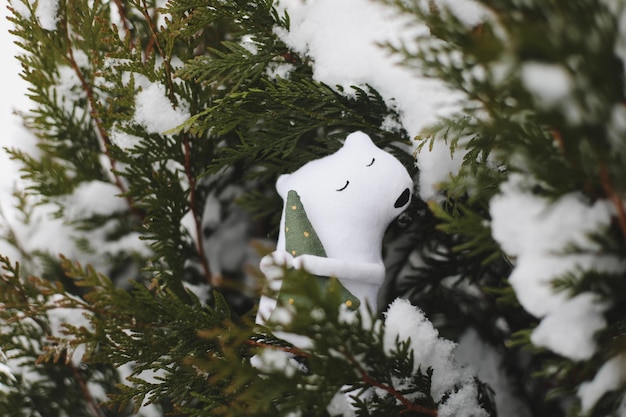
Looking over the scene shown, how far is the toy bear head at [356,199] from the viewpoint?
1.14m

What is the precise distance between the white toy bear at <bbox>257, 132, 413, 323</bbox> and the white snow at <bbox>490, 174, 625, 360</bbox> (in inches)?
18.2

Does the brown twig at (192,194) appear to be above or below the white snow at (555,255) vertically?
above

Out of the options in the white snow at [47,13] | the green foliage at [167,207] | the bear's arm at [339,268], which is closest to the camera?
the green foliage at [167,207]

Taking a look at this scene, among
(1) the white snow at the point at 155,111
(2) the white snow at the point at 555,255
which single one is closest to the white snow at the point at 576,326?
(2) the white snow at the point at 555,255

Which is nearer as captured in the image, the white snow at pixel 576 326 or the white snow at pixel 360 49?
the white snow at pixel 576 326

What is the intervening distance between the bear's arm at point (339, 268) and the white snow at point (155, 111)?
1.65ft

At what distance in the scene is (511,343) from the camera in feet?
2.50

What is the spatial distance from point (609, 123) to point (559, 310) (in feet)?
0.86

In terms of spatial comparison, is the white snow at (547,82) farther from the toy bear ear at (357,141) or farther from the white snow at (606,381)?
the toy bear ear at (357,141)

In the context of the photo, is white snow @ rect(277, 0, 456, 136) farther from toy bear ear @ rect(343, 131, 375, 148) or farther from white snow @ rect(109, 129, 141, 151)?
white snow @ rect(109, 129, 141, 151)

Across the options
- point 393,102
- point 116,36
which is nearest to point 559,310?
point 393,102

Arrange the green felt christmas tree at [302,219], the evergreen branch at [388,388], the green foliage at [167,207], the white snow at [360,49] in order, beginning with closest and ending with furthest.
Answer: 1. the green felt christmas tree at [302,219]
2. the evergreen branch at [388,388]
3. the green foliage at [167,207]
4. the white snow at [360,49]

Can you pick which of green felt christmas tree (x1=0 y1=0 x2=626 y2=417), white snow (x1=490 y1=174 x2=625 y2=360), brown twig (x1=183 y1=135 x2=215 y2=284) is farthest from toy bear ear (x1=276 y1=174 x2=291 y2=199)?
white snow (x1=490 y1=174 x2=625 y2=360)

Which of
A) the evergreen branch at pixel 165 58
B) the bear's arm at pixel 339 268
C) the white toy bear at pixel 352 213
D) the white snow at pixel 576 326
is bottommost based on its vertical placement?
the white snow at pixel 576 326
